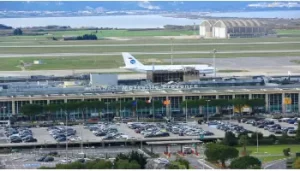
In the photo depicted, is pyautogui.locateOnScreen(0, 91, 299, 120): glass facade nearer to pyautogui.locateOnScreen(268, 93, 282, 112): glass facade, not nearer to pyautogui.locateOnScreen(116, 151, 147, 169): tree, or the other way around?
pyautogui.locateOnScreen(268, 93, 282, 112): glass facade

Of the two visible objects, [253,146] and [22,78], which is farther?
[22,78]

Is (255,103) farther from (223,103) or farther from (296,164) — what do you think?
(296,164)

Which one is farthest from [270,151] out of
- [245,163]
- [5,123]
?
[5,123]

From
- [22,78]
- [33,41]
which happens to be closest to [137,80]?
[22,78]

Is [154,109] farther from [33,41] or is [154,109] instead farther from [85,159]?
[33,41]

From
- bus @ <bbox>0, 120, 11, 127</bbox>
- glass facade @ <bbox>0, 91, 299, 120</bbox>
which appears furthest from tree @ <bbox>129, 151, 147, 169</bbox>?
glass facade @ <bbox>0, 91, 299, 120</bbox>

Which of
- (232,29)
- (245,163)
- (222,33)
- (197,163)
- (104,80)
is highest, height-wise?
(232,29)

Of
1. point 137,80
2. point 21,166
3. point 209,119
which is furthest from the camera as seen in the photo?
point 137,80
